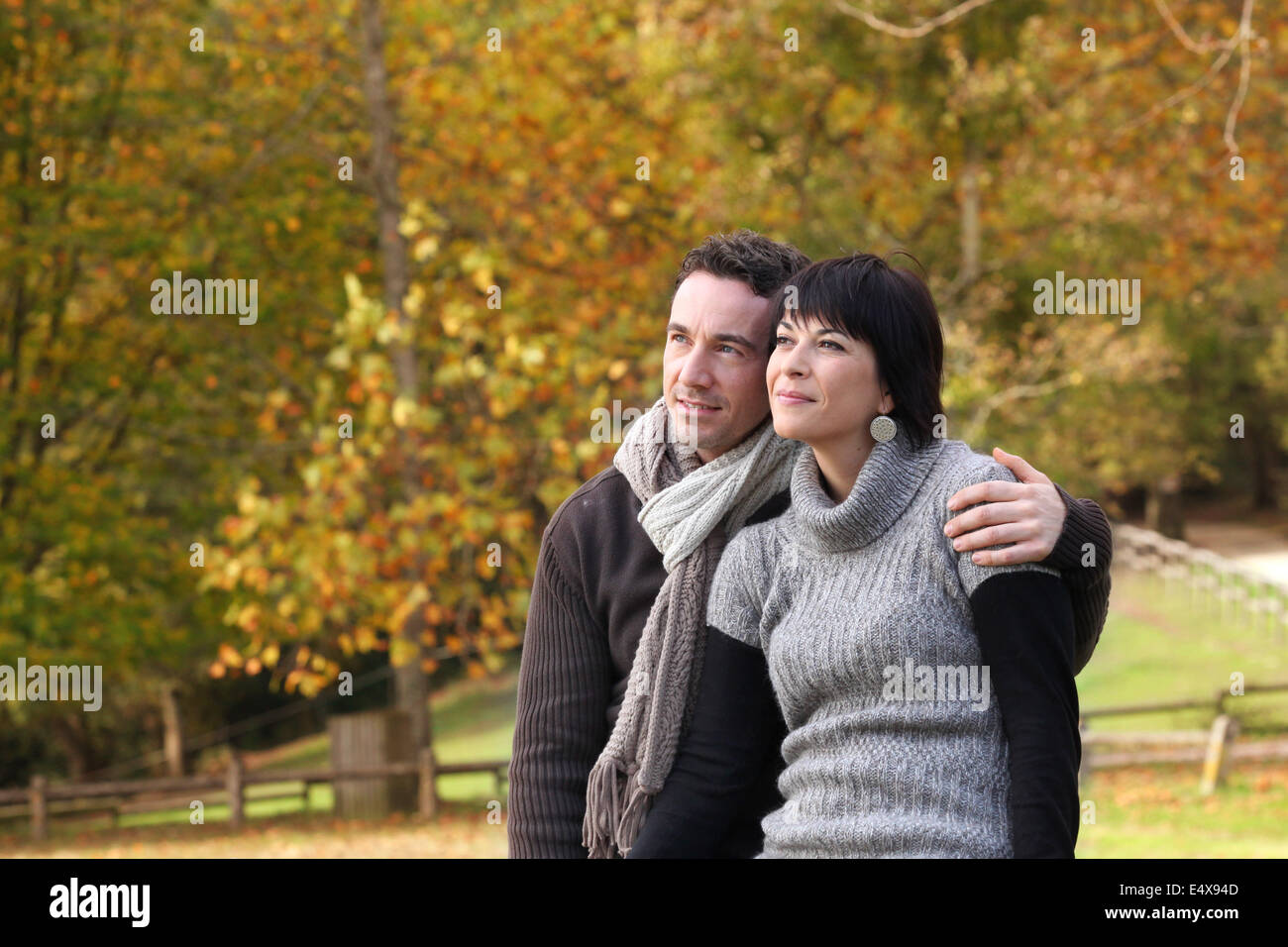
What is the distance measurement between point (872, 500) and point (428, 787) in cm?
923

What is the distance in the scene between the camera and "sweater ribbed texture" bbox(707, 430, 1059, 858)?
77.7 inches

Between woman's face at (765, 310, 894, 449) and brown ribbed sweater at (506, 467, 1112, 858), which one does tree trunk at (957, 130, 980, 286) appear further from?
woman's face at (765, 310, 894, 449)

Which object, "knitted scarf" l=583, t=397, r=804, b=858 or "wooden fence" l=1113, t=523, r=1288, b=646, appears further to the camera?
"wooden fence" l=1113, t=523, r=1288, b=646

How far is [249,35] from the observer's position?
11.1 meters

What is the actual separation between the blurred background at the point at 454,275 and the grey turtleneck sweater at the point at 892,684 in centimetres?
574

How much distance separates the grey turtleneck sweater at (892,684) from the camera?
1.92 metres

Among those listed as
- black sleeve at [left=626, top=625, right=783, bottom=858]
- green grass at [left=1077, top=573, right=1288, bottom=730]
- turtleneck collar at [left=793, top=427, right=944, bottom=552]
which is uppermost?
turtleneck collar at [left=793, top=427, right=944, bottom=552]

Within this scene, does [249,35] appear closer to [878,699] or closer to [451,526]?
[451,526]

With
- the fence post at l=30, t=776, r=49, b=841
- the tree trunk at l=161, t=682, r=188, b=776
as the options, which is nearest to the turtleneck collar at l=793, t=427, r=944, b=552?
the fence post at l=30, t=776, r=49, b=841

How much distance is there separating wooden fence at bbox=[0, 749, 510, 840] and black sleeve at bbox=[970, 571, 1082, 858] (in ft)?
30.3

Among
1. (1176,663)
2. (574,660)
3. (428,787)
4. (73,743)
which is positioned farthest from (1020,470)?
(73,743)

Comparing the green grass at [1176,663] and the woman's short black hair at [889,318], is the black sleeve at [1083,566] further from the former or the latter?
the green grass at [1176,663]

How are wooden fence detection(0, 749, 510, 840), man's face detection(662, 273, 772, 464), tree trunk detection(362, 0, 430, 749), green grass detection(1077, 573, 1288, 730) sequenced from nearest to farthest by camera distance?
man's face detection(662, 273, 772, 464)
tree trunk detection(362, 0, 430, 749)
wooden fence detection(0, 749, 510, 840)
green grass detection(1077, 573, 1288, 730)

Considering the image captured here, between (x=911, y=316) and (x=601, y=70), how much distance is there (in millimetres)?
9512
